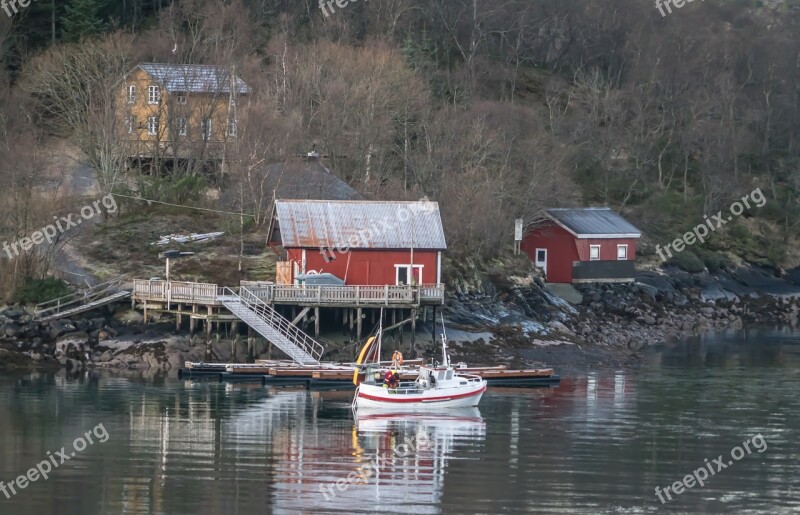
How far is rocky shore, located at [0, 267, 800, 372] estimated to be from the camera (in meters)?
58.7

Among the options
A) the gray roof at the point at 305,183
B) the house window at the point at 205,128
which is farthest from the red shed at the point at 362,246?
the house window at the point at 205,128

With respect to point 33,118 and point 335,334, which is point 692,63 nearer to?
point 33,118

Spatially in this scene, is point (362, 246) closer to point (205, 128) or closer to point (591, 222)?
point (205, 128)

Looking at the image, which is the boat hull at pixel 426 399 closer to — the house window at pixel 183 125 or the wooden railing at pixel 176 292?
the wooden railing at pixel 176 292

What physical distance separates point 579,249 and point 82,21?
123ft

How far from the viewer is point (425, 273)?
205ft

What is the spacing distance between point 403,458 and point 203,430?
23.7ft

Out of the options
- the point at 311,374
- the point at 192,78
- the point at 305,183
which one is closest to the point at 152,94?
the point at 192,78

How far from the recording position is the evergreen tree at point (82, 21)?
94312mm

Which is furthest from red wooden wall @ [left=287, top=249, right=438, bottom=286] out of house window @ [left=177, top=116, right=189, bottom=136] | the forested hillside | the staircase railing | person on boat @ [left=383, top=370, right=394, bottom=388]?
house window @ [left=177, top=116, right=189, bottom=136]

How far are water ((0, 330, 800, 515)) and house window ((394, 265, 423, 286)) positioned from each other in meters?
8.41

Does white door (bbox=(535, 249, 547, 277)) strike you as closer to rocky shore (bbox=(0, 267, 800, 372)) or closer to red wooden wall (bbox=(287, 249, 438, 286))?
rocky shore (bbox=(0, 267, 800, 372))

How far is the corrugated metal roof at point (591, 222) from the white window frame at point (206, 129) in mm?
18796

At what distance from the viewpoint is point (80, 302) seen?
61406 millimetres
